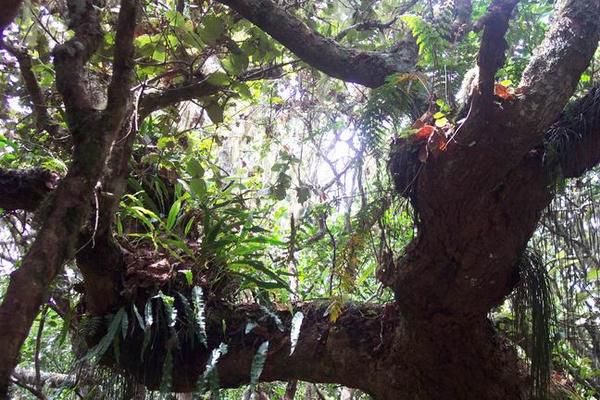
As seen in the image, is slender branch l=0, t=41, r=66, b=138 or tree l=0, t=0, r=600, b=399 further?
slender branch l=0, t=41, r=66, b=138

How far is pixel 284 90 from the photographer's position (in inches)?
173

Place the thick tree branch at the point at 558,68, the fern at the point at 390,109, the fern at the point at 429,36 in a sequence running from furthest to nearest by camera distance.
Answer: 1. the fern at the point at 390,109
2. the fern at the point at 429,36
3. the thick tree branch at the point at 558,68

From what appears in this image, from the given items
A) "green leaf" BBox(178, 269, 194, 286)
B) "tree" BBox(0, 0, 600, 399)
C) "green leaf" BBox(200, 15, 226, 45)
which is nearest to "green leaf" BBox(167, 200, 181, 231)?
"tree" BBox(0, 0, 600, 399)

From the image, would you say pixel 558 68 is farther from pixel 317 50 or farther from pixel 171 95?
pixel 171 95

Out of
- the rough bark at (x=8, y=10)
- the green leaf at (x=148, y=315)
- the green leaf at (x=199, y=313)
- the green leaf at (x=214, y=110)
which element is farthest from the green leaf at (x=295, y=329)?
the rough bark at (x=8, y=10)

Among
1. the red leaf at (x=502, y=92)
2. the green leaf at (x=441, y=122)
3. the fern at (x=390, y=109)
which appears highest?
the fern at (x=390, y=109)

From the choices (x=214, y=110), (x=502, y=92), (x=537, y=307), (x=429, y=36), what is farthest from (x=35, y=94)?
(x=537, y=307)

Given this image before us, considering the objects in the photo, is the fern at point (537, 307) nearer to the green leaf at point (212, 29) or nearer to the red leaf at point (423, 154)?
the red leaf at point (423, 154)

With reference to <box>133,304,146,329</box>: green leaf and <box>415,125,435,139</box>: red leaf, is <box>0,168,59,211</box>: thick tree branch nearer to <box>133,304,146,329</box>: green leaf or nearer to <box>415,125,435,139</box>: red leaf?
<box>133,304,146,329</box>: green leaf

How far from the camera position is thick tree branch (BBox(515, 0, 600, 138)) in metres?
1.72

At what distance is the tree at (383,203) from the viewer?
1.61 meters

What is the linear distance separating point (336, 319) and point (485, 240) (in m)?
0.79

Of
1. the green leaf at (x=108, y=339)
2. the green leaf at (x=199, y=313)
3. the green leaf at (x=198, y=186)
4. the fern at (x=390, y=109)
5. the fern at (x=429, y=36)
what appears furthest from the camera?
the green leaf at (x=198, y=186)

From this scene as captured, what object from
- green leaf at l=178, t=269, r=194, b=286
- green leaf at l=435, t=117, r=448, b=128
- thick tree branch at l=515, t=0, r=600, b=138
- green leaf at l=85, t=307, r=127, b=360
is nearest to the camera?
thick tree branch at l=515, t=0, r=600, b=138
